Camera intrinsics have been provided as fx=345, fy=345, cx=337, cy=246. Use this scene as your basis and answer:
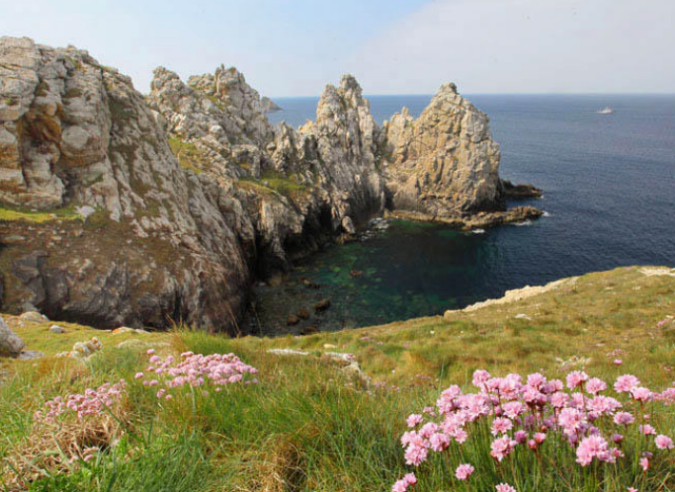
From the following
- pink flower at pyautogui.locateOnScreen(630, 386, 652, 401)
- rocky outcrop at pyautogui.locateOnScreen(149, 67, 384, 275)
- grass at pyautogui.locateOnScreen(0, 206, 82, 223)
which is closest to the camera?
pink flower at pyautogui.locateOnScreen(630, 386, 652, 401)

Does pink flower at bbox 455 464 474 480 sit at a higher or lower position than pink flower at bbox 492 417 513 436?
lower

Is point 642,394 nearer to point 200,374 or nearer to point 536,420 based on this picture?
point 536,420

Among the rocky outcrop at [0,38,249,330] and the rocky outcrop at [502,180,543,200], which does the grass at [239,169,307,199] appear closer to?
the rocky outcrop at [0,38,249,330]

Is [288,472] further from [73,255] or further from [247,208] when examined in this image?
[247,208]

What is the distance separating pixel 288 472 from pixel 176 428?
61.0 inches

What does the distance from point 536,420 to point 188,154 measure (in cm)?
6626

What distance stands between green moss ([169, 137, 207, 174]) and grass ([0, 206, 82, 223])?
24653 millimetres

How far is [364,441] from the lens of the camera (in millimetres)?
3830

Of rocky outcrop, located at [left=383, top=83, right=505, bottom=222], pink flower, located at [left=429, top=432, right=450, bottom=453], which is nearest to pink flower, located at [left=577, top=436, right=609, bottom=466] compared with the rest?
pink flower, located at [left=429, top=432, right=450, bottom=453]

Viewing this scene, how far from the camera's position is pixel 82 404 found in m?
4.43

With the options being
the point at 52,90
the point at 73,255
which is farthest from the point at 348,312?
the point at 52,90

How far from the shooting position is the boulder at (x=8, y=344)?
41.4ft

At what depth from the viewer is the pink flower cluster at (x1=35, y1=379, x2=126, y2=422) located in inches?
171

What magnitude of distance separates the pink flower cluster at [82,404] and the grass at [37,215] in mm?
34324
